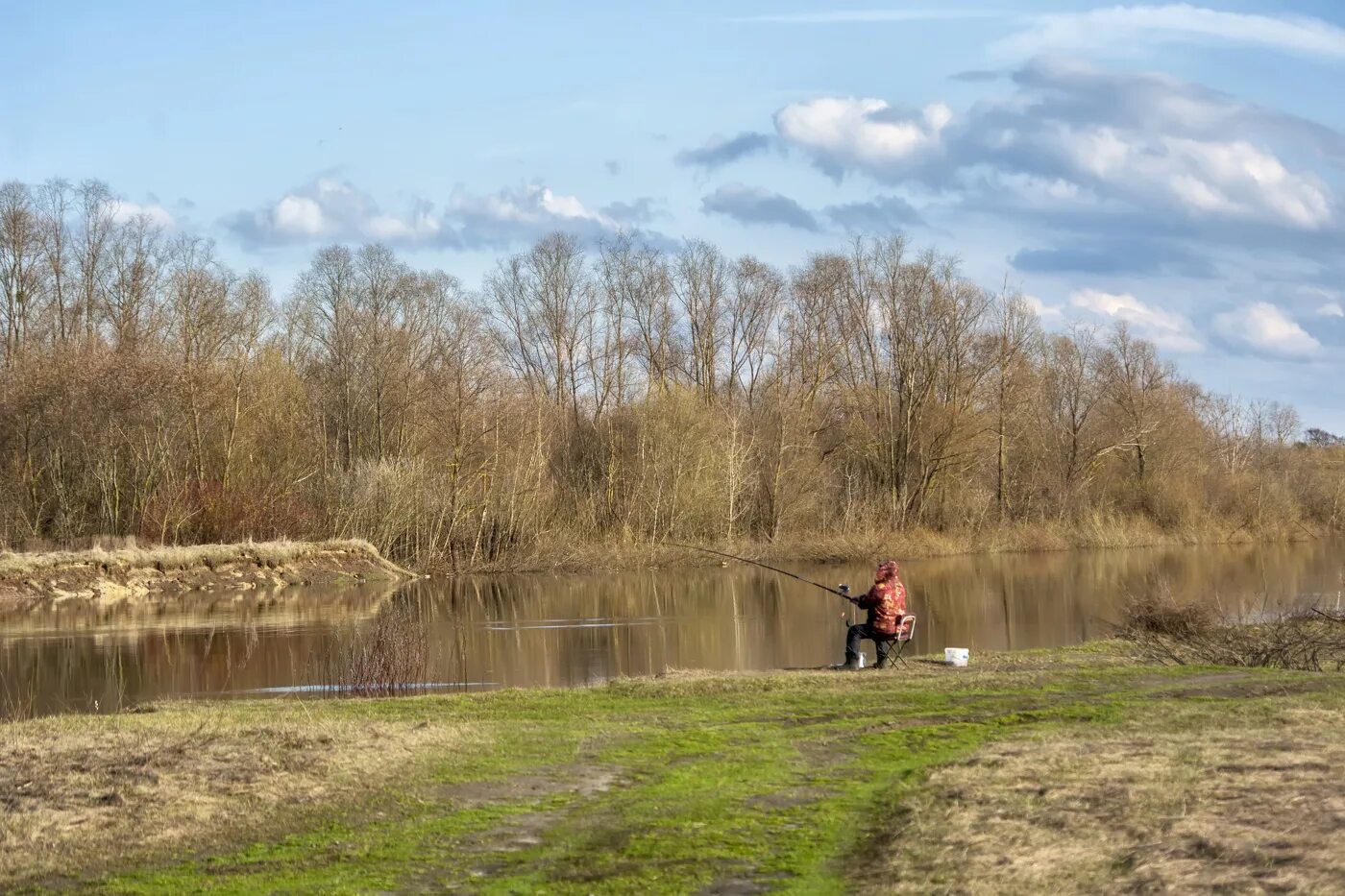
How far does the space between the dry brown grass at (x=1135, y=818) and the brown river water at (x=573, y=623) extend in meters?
9.79

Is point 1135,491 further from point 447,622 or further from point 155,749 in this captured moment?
point 155,749

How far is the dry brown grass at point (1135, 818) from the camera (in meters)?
6.49

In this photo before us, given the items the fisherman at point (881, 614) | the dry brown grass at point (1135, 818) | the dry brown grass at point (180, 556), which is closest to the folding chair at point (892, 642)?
the fisherman at point (881, 614)

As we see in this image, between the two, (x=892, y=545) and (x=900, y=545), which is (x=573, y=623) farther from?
(x=900, y=545)

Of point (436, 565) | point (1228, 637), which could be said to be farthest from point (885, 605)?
point (436, 565)

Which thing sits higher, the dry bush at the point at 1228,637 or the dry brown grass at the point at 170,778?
the dry brown grass at the point at 170,778

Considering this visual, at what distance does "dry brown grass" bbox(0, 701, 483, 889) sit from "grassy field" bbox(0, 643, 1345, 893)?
3 cm

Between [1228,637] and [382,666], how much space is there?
12.2 meters

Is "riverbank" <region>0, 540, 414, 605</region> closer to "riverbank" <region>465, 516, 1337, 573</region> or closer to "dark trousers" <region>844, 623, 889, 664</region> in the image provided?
"riverbank" <region>465, 516, 1337, 573</region>

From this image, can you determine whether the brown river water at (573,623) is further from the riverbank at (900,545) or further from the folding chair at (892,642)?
the riverbank at (900,545)

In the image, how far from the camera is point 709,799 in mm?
9031

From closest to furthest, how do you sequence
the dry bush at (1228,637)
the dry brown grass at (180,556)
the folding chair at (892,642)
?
the dry bush at (1228,637) → the folding chair at (892,642) → the dry brown grass at (180,556)

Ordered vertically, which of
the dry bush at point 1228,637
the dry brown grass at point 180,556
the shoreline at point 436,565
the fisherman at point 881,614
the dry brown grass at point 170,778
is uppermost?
the dry brown grass at point 180,556

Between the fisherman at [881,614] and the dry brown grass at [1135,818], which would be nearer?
the dry brown grass at [1135,818]
